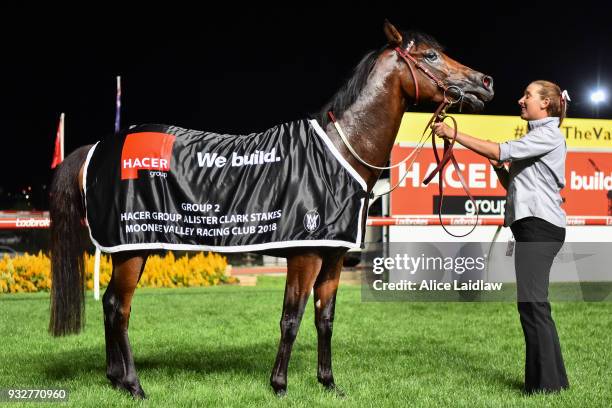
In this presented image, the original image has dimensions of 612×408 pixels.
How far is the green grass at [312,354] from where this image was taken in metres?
4.18

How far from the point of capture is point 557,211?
4.27 meters

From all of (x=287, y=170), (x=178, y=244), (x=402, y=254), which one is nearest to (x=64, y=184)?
(x=178, y=244)

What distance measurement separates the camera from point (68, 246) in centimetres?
464

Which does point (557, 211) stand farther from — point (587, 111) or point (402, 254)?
point (587, 111)

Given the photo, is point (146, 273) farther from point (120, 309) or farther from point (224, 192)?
point (224, 192)

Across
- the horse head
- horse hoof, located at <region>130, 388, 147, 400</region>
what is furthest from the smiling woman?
horse hoof, located at <region>130, 388, 147, 400</region>

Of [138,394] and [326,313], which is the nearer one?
[138,394]

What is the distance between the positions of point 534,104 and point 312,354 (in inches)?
113

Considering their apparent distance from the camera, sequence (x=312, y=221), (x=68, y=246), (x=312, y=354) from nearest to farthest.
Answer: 1. (x=312, y=221)
2. (x=68, y=246)
3. (x=312, y=354)

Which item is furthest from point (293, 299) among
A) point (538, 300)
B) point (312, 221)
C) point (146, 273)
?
point (146, 273)

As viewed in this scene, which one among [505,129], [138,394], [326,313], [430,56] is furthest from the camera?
[505,129]

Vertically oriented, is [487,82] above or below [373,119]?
above

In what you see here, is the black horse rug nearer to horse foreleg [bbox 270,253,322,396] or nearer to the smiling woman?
horse foreleg [bbox 270,253,322,396]

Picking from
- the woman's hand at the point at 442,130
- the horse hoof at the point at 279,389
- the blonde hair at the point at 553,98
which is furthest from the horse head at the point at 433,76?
the horse hoof at the point at 279,389
